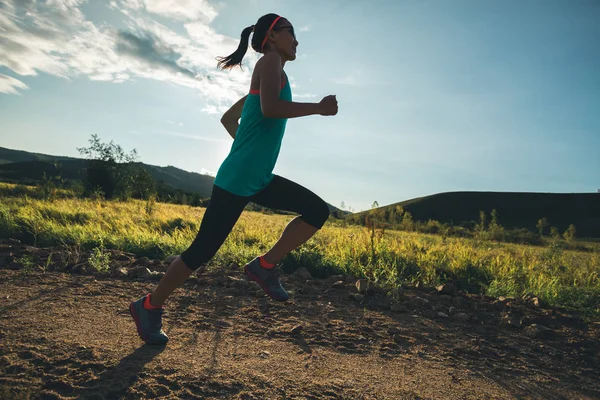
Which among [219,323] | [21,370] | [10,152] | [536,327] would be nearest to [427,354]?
[536,327]

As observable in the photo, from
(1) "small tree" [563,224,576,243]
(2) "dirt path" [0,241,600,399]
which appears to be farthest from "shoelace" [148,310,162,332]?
(1) "small tree" [563,224,576,243]

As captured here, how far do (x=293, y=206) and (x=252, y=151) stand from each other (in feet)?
1.93

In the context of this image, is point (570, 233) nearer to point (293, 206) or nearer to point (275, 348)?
point (293, 206)

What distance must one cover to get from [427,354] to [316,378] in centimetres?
99

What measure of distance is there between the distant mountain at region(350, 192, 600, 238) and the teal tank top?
250ft

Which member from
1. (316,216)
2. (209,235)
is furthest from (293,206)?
(209,235)

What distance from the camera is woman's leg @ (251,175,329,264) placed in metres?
2.92

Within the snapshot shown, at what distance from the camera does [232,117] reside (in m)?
3.26

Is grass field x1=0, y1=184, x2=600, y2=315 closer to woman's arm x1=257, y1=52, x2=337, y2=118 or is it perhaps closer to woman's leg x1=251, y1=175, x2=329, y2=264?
woman's leg x1=251, y1=175, x2=329, y2=264

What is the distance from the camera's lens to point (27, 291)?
351 centimetres

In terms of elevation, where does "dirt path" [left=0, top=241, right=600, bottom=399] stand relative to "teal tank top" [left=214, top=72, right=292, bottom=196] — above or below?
below

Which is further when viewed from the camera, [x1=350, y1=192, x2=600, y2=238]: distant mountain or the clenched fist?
[x1=350, y1=192, x2=600, y2=238]: distant mountain

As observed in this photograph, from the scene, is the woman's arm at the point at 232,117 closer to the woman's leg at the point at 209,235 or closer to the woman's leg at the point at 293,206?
the woman's leg at the point at 293,206

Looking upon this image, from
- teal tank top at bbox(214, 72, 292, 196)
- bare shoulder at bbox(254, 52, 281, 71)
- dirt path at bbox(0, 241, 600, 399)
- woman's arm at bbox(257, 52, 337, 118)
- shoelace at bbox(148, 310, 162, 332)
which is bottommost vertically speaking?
dirt path at bbox(0, 241, 600, 399)
